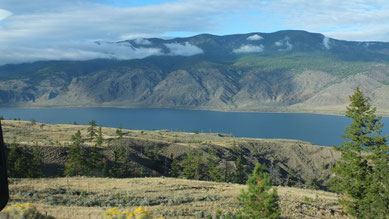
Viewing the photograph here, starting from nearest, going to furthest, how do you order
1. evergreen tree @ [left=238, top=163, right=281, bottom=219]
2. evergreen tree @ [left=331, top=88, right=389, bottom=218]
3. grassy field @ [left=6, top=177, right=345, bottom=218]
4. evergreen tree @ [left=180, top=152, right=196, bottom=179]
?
evergreen tree @ [left=238, top=163, right=281, bottom=219]
grassy field @ [left=6, top=177, right=345, bottom=218]
evergreen tree @ [left=331, top=88, right=389, bottom=218]
evergreen tree @ [left=180, top=152, right=196, bottom=179]

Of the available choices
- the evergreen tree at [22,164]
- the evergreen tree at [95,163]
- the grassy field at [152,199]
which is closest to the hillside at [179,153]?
the evergreen tree at [95,163]

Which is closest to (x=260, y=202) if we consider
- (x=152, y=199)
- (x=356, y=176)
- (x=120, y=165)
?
(x=152, y=199)

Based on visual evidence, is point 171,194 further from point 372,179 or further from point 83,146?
point 83,146

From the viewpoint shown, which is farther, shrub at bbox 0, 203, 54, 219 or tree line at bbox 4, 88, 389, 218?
tree line at bbox 4, 88, 389, 218

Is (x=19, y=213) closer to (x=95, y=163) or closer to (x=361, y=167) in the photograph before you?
(x=361, y=167)

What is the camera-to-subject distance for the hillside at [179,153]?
2295 inches

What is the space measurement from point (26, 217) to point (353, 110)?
2371cm

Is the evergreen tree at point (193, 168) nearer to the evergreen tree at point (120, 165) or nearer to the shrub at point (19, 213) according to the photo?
the evergreen tree at point (120, 165)

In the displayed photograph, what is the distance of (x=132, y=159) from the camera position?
64.7 metres

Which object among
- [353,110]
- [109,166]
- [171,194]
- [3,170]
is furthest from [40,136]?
[3,170]

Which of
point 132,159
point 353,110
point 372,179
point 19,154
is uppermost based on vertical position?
point 353,110

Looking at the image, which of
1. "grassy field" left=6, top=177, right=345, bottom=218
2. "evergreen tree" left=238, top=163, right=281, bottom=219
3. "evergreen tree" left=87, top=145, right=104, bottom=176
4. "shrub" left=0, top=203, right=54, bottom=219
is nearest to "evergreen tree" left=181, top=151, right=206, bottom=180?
"evergreen tree" left=87, top=145, right=104, bottom=176

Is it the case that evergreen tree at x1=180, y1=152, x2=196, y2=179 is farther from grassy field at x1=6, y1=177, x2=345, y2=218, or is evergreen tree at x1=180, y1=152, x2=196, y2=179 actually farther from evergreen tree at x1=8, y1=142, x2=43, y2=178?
grassy field at x1=6, y1=177, x2=345, y2=218

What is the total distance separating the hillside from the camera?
191 ft
